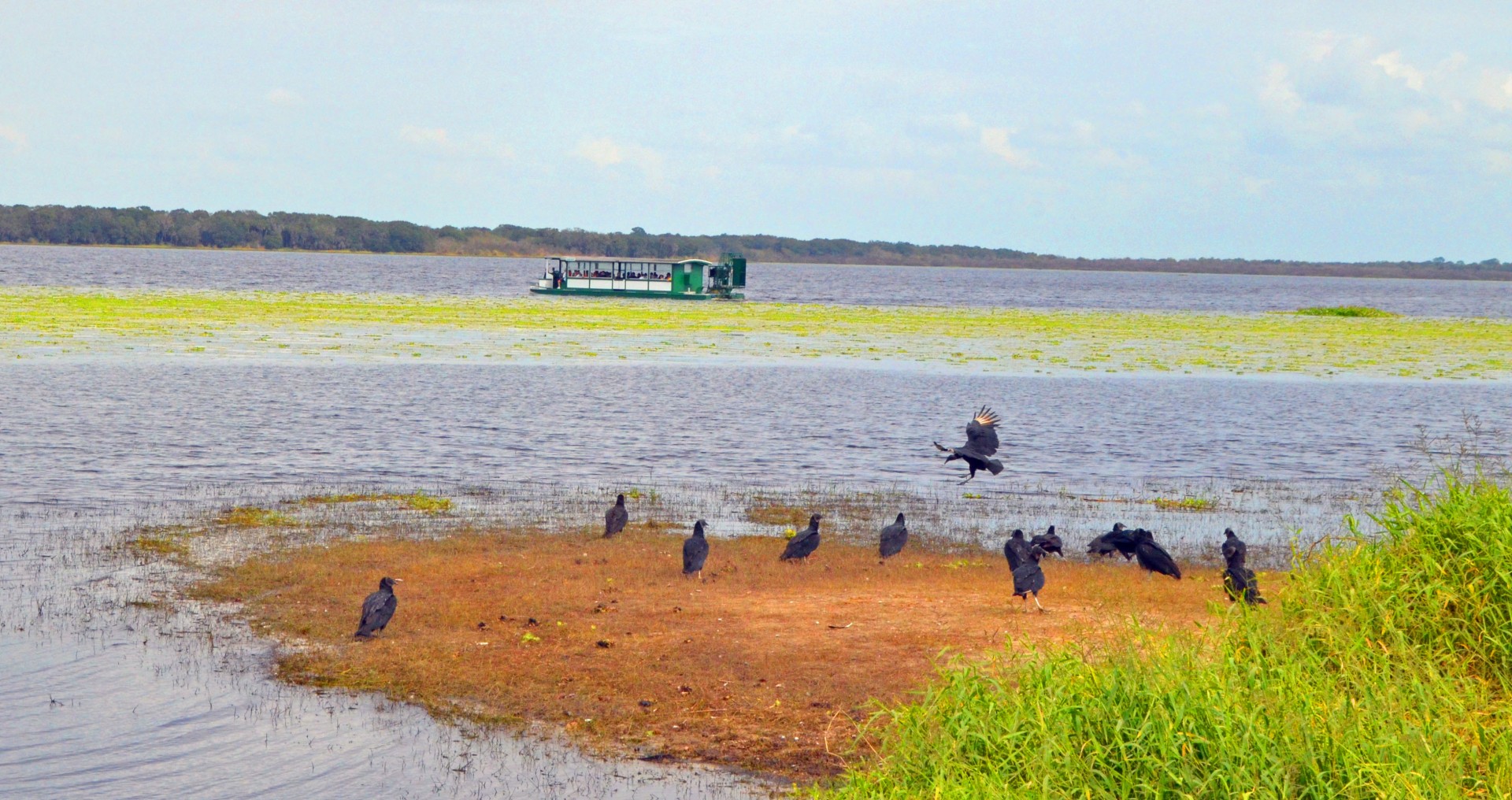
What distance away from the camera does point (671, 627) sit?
12.6 m

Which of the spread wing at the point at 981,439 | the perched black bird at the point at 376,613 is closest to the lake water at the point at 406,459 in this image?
the perched black bird at the point at 376,613

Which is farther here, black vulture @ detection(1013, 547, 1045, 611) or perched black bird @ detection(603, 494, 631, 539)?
perched black bird @ detection(603, 494, 631, 539)

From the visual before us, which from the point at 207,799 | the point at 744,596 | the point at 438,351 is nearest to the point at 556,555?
the point at 744,596

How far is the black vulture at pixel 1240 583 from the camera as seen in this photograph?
39.5ft

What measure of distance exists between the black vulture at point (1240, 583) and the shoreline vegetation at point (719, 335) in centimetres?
3410

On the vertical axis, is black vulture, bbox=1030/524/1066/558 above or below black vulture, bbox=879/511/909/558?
above

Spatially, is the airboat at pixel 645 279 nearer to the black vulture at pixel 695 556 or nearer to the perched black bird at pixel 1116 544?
the perched black bird at pixel 1116 544

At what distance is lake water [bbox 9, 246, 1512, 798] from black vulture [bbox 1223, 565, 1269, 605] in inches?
216

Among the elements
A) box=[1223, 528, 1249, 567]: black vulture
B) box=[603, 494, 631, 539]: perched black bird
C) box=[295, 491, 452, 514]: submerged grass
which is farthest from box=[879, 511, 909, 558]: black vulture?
box=[295, 491, 452, 514]: submerged grass

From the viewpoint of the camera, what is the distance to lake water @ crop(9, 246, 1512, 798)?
9602mm

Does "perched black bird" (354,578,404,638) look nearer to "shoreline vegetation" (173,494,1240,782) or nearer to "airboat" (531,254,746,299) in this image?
"shoreline vegetation" (173,494,1240,782)

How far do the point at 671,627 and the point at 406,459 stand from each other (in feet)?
42.4

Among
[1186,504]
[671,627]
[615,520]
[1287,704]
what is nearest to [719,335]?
[1186,504]

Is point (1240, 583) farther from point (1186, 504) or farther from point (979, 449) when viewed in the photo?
point (1186, 504)
